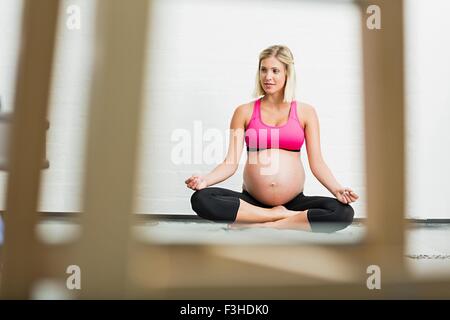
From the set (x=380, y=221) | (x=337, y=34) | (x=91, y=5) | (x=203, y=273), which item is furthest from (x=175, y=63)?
(x=380, y=221)

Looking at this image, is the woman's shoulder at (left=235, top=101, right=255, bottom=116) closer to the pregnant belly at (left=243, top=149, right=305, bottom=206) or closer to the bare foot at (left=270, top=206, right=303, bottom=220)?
the pregnant belly at (left=243, top=149, right=305, bottom=206)

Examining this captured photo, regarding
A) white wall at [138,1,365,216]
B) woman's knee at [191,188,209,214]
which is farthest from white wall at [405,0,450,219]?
woman's knee at [191,188,209,214]

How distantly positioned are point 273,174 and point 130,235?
1.65ft

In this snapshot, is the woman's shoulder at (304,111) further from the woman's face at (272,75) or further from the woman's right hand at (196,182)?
the woman's right hand at (196,182)

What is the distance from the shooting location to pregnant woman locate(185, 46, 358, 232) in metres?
1.61

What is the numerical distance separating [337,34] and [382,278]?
83 centimetres

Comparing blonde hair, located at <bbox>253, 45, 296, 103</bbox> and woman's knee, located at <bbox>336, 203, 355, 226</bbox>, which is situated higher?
blonde hair, located at <bbox>253, 45, 296, 103</bbox>

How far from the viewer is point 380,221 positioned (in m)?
1.62

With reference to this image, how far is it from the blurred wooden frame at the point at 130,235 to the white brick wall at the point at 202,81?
4 cm

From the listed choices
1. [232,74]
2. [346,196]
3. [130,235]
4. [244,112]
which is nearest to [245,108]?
[244,112]

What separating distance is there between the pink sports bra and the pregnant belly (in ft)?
0.07

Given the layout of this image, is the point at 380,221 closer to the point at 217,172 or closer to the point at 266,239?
the point at 266,239

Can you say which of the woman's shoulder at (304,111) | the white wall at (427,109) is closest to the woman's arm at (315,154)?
the woman's shoulder at (304,111)

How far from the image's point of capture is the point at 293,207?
1.62m
